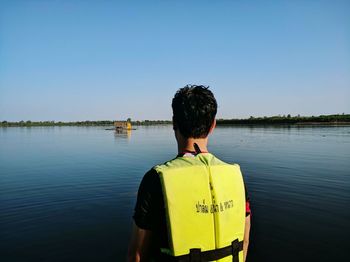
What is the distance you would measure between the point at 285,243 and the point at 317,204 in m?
4.47

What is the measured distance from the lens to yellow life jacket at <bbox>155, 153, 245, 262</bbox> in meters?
2.38

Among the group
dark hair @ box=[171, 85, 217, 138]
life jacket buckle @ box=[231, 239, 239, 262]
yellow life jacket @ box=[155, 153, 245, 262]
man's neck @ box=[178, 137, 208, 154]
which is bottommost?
life jacket buckle @ box=[231, 239, 239, 262]

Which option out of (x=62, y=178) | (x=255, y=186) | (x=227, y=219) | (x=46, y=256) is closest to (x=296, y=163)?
(x=255, y=186)

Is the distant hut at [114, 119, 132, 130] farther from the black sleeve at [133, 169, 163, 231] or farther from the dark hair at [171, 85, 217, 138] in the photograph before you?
the black sleeve at [133, 169, 163, 231]

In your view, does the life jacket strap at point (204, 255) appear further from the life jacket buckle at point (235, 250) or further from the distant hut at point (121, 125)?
the distant hut at point (121, 125)

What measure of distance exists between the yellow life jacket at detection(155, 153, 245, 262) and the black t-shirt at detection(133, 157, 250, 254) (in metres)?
0.05

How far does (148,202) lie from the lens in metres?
2.33

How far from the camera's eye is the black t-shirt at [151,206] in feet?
7.64

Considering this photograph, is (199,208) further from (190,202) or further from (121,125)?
(121,125)

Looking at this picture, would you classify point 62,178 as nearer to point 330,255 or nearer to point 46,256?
point 46,256

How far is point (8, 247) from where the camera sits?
8.27 metres

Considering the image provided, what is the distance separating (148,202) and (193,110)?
863mm

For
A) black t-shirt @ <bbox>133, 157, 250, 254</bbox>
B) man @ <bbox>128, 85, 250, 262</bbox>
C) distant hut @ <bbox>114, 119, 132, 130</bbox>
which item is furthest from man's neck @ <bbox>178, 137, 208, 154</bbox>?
distant hut @ <bbox>114, 119, 132, 130</bbox>

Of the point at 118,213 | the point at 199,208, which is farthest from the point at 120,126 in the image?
the point at 199,208
